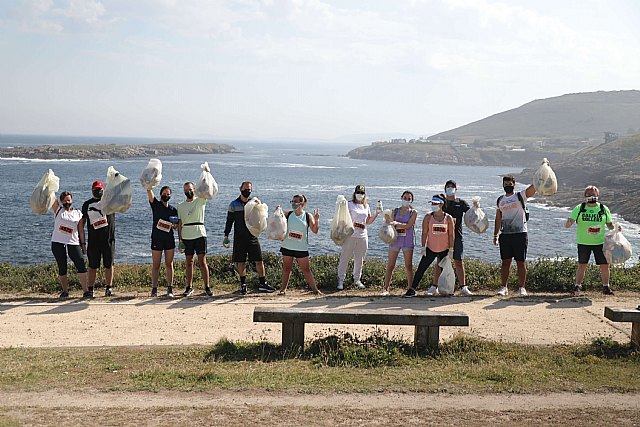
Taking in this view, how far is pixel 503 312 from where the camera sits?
11273 mm

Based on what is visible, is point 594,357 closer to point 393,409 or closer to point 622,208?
point 393,409

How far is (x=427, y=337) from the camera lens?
877 cm

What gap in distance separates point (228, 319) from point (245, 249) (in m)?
2.18

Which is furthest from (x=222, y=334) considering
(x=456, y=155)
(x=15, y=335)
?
(x=456, y=155)

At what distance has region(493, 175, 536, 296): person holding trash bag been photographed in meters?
12.4

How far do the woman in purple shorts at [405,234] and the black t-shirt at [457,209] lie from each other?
614mm

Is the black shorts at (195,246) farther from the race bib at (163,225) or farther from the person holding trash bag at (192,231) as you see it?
the race bib at (163,225)

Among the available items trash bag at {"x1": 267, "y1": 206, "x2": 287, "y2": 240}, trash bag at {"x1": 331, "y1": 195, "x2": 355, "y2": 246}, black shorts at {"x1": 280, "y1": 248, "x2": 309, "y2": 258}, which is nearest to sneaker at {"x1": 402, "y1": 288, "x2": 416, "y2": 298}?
trash bag at {"x1": 331, "y1": 195, "x2": 355, "y2": 246}

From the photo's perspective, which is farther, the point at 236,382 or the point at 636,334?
the point at 636,334

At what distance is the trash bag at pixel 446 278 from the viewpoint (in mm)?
12344

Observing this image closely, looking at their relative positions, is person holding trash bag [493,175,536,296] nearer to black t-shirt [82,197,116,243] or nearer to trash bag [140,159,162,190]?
trash bag [140,159,162,190]

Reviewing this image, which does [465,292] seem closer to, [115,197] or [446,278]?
[446,278]

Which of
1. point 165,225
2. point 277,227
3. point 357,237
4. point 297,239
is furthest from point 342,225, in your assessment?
point 165,225

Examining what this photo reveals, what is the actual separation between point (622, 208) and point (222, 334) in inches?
2175
